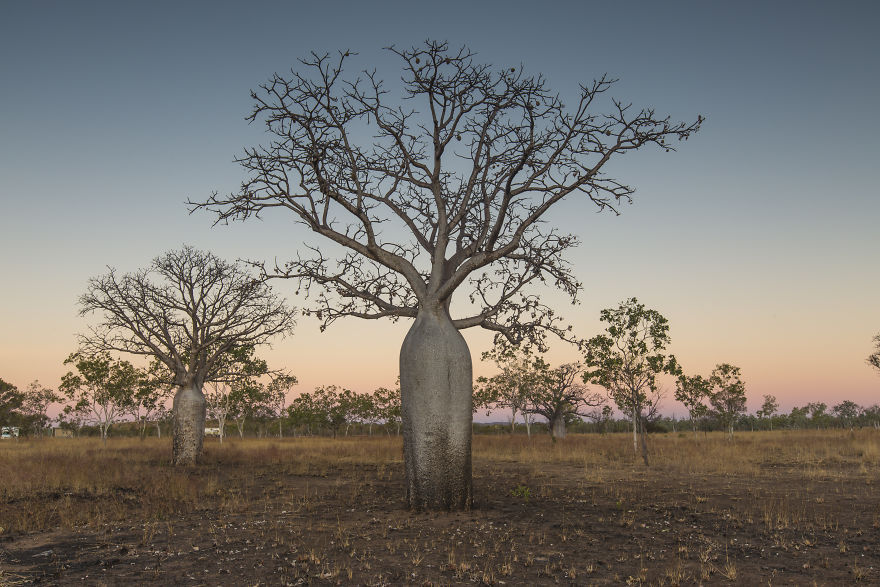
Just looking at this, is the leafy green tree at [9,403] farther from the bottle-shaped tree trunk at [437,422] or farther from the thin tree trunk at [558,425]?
the bottle-shaped tree trunk at [437,422]

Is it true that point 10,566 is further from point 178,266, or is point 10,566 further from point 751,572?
point 178,266

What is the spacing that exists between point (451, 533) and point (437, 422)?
1598 millimetres

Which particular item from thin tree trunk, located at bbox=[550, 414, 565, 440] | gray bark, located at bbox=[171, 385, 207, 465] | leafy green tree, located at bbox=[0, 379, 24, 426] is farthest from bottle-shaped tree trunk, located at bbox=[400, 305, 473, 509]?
leafy green tree, located at bbox=[0, 379, 24, 426]

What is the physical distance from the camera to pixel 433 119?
9180mm

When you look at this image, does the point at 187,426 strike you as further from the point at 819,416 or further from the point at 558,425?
the point at 819,416

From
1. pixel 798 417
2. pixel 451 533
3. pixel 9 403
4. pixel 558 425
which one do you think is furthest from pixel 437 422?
pixel 798 417

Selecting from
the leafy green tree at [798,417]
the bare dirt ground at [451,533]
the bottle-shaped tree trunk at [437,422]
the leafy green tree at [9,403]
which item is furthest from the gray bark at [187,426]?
the leafy green tree at [798,417]

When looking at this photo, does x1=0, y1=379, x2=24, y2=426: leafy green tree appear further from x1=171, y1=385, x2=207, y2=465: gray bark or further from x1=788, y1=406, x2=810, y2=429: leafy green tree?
x1=788, y1=406, x2=810, y2=429: leafy green tree

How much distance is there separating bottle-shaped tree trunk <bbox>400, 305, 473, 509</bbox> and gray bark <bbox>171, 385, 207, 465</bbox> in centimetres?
1244

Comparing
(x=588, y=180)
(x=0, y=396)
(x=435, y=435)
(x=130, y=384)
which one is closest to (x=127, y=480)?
(x=435, y=435)

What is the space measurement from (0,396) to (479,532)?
61.4 m

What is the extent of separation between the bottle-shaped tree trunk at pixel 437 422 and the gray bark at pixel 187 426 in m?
12.4

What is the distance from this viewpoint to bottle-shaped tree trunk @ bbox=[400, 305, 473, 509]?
26.3 feet

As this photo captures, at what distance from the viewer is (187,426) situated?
1816cm
